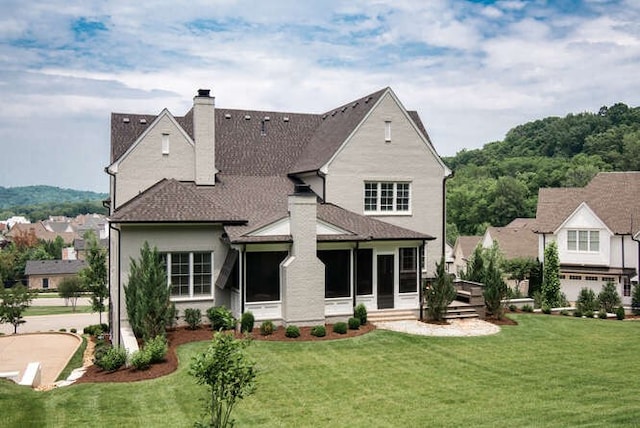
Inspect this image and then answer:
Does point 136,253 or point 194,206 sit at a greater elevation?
point 194,206

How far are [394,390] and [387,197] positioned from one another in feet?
47.8

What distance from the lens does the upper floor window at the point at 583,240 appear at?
40.3 metres

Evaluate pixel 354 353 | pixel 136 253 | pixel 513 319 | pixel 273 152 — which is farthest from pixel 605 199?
pixel 136 253

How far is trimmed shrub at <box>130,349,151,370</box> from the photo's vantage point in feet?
53.4

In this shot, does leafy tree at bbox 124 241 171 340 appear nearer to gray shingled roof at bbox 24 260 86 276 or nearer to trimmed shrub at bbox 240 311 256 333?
trimmed shrub at bbox 240 311 256 333

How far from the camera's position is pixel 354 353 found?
18016mm

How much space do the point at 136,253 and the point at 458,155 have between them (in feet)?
422

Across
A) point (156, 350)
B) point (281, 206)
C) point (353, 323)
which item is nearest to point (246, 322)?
point (353, 323)

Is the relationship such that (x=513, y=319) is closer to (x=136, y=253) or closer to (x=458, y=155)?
(x=136, y=253)

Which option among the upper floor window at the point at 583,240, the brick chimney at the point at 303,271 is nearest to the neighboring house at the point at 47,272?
the upper floor window at the point at 583,240

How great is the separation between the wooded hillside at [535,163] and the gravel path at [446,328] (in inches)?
2955

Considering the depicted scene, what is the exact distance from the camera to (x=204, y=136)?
26656mm

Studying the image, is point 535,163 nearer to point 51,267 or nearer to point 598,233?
point 598,233

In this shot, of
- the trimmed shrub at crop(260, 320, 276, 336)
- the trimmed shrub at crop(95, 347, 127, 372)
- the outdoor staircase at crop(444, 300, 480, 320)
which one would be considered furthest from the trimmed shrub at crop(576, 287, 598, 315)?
the trimmed shrub at crop(95, 347, 127, 372)
